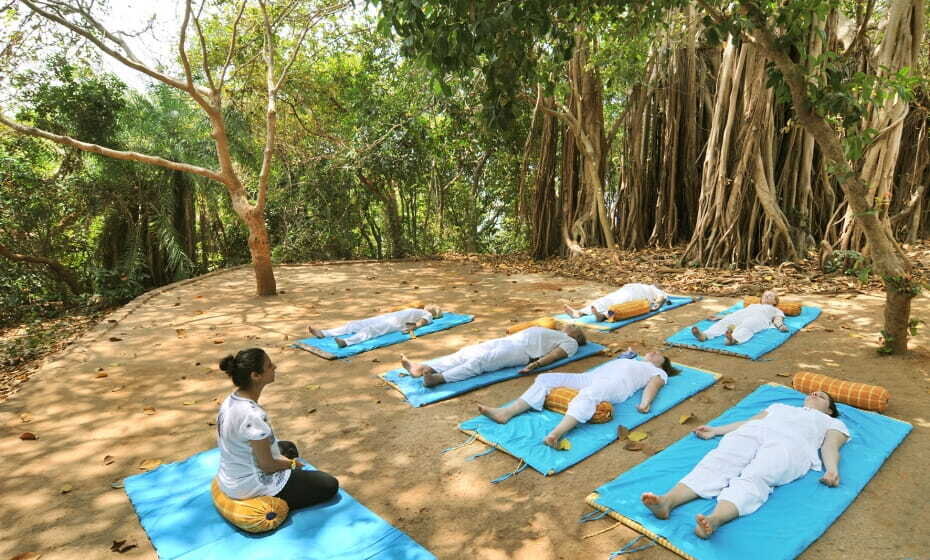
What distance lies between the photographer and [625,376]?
3.45 meters

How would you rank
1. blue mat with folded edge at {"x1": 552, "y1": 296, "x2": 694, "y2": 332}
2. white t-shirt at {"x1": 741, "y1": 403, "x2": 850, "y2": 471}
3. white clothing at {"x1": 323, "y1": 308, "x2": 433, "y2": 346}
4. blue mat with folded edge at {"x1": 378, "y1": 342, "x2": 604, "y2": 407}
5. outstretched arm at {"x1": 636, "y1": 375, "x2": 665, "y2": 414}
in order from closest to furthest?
white t-shirt at {"x1": 741, "y1": 403, "x2": 850, "y2": 471} < outstretched arm at {"x1": 636, "y1": 375, "x2": 665, "y2": 414} < blue mat with folded edge at {"x1": 378, "y1": 342, "x2": 604, "y2": 407} < white clothing at {"x1": 323, "y1": 308, "x2": 433, "y2": 346} < blue mat with folded edge at {"x1": 552, "y1": 296, "x2": 694, "y2": 332}

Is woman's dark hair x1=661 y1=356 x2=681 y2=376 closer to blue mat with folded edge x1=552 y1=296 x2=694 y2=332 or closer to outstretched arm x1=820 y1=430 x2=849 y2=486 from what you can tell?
outstretched arm x1=820 y1=430 x2=849 y2=486

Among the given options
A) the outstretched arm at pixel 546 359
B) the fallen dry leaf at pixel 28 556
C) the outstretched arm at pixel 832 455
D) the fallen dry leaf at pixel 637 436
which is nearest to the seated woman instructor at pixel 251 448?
the fallen dry leaf at pixel 28 556

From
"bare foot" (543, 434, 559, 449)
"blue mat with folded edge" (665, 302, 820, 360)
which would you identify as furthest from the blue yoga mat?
"blue mat with folded edge" (665, 302, 820, 360)

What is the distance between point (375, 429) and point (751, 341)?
3.04 metres

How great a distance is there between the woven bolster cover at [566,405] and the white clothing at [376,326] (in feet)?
6.80

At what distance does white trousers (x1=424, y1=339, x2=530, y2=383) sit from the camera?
3.86m

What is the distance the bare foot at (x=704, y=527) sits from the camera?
2076mm

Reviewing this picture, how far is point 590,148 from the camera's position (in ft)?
28.4

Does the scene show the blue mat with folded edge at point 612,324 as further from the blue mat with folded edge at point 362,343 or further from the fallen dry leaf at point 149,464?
the fallen dry leaf at point 149,464

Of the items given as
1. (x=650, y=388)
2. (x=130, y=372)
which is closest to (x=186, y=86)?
(x=130, y=372)

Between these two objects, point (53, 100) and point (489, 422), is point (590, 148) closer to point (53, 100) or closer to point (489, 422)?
point (489, 422)

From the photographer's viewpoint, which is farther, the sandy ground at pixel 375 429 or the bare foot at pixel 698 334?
the bare foot at pixel 698 334

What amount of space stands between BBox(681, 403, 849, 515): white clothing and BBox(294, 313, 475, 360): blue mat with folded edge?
2912mm
